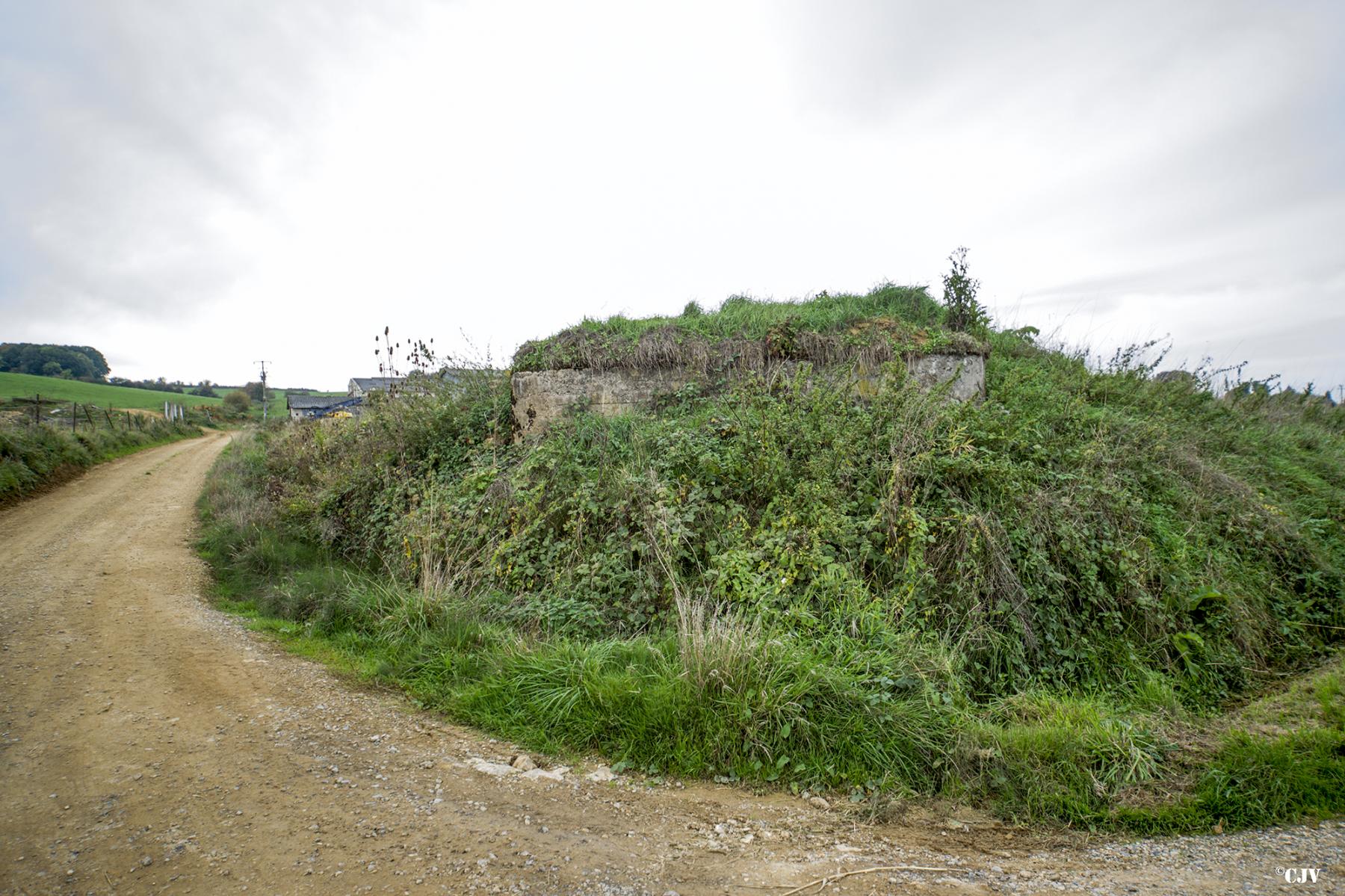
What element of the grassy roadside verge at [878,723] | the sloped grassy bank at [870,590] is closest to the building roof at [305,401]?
the sloped grassy bank at [870,590]

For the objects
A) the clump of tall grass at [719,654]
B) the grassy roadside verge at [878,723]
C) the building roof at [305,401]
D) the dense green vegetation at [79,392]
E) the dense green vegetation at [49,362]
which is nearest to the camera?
the grassy roadside verge at [878,723]

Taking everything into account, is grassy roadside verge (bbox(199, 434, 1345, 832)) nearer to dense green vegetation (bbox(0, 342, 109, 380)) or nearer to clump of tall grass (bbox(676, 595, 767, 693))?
clump of tall grass (bbox(676, 595, 767, 693))

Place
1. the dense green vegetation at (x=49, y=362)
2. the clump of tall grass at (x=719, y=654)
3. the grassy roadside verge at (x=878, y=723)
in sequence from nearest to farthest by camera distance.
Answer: the grassy roadside verge at (x=878, y=723)
the clump of tall grass at (x=719, y=654)
the dense green vegetation at (x=49, y=362)

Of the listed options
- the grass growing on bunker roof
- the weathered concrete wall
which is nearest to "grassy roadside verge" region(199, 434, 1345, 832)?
the weathered concrete wall

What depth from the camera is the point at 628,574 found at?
547 centimetres

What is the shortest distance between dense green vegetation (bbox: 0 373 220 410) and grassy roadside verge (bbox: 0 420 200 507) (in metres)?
23.9

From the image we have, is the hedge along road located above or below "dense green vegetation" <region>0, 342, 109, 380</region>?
below

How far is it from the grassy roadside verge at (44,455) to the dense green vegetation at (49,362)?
5149 centimetres

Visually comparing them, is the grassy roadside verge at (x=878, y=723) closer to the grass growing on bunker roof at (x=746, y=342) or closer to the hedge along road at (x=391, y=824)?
the hedge along road at (x=391, y=824)

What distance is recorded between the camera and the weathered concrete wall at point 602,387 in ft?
29.6

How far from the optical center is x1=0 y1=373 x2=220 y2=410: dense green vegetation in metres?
36.9

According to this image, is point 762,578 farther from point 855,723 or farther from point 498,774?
point 498,774

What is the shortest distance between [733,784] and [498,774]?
138 centimetres

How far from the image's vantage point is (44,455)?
41.5 feet
